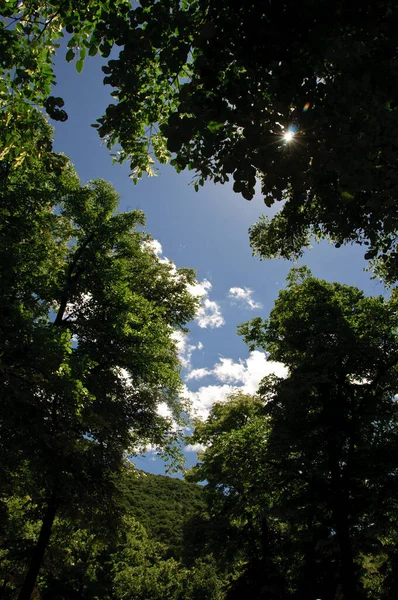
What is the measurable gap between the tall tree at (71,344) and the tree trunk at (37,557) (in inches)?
1.2

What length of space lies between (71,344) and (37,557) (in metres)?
7.31

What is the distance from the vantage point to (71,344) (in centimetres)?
882

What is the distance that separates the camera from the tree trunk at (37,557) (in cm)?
1036

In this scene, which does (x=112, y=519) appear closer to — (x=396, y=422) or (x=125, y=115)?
(x=396, y=422)

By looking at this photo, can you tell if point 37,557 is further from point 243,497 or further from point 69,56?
point 69,56

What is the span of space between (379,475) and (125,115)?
36.1 feet

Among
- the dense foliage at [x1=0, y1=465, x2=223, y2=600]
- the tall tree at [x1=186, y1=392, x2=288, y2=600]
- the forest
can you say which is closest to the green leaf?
the forest

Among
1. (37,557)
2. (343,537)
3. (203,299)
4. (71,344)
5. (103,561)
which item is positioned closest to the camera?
(71,344)

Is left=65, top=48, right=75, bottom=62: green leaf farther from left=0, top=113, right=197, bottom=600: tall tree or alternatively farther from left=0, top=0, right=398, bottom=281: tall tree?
left=0, top=113, right=197, bottom=600: tall tree

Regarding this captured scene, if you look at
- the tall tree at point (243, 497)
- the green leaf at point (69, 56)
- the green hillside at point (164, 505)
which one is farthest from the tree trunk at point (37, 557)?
the green hillside at point (164, 505)

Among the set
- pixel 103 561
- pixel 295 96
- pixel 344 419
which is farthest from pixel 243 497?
pixel 103 561

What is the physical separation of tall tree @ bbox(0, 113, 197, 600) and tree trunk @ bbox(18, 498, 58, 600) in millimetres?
30

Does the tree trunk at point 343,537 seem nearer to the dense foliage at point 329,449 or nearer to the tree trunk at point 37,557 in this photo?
→ the dense foliage at point 329,449

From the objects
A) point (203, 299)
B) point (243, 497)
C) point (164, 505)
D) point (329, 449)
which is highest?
point (203, 299)
